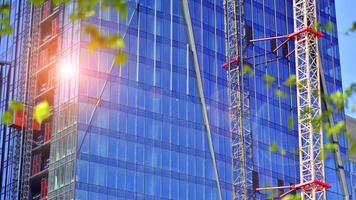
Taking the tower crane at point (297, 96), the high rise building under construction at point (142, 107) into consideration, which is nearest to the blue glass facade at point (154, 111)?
the high rise building under construction at point (142, 107)

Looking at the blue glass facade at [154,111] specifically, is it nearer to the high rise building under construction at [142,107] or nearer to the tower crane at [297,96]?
the high rise building under construction at [142,107]

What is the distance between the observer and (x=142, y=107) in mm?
90250

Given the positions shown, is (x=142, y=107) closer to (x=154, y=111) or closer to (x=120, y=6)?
(x=154, y=111)

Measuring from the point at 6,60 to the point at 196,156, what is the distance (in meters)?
21.8

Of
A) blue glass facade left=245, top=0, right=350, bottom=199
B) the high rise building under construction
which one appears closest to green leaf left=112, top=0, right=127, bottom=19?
the high rise building under construction

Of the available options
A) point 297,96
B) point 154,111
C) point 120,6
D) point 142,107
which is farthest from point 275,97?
point 120,6

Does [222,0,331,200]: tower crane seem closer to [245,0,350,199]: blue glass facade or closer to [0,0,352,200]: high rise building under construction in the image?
[0,0,352,200]: high rise building under construction

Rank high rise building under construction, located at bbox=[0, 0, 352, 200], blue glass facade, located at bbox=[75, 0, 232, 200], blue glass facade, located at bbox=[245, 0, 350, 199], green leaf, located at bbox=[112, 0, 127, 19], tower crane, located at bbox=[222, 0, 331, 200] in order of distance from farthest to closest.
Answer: blue glass facade, located at bbox=[245, 0, 350, 199] → tower crane, located at bbox=[222, 0, 331, 200] → high rise building under construction, located at bbox=[0, 0, 352, 200] → blue glass facade, located at bbox=[75, 0, 232, 200] → green leaf, located at bbox=[112, 0, 127, 19]

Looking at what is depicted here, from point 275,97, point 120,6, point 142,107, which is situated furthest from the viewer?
point 275,97

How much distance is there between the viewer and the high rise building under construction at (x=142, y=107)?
85625mm

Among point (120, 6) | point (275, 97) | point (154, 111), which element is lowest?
point (120, 6)

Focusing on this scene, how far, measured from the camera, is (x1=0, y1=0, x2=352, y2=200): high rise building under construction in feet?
281

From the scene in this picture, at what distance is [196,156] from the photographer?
305 feet

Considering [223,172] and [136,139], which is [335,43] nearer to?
[223,172]
